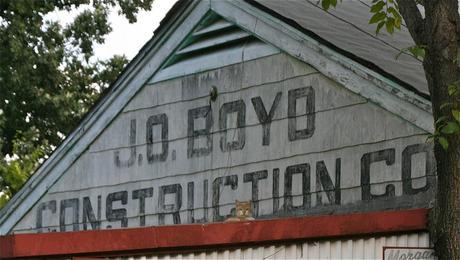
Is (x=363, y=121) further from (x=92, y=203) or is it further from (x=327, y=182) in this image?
(x=92, y=203)

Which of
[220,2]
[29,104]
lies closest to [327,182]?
[220,2]

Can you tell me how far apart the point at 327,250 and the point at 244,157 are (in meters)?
4.70

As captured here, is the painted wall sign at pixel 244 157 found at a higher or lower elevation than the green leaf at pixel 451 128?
higher

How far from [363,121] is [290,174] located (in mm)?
1182

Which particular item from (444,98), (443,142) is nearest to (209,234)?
(444,98)

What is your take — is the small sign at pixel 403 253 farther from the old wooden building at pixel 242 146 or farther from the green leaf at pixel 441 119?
the green leaf at pixel 441 119

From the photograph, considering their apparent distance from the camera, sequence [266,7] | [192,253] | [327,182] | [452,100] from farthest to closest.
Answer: [266,7]
[327,182]
[192,253]
[452,100]

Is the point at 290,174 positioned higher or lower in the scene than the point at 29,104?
lower

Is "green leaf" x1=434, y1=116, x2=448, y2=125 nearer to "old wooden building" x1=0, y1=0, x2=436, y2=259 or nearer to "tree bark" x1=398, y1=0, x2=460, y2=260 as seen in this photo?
"tree bark" x1=398, y1=0, x2=460, y2=260

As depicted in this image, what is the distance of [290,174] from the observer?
14.2 metres

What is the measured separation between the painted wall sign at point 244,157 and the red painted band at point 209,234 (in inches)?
99.3

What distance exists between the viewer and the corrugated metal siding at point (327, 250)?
31.6 ft

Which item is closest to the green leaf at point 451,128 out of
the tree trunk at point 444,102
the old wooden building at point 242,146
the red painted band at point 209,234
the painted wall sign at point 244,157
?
the tree trunk at point 444,102

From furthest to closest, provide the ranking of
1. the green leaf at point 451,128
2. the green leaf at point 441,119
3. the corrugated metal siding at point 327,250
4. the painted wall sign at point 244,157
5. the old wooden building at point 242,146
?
the painted wall sign at point 244,157 < the old wooden building at point 242,146 < the corrugated metal siding at point 327,250 < the green leaf at point 441,119 < the green leaf at point 451,128
